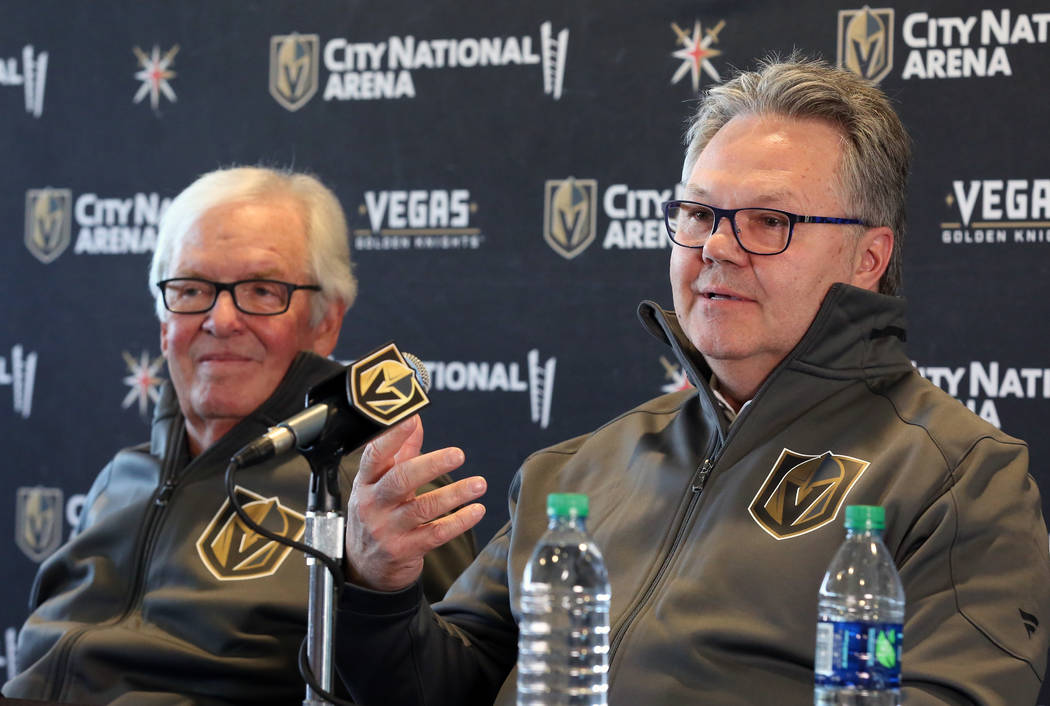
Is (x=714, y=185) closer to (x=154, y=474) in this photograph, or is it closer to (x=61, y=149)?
(x=154, y=474)

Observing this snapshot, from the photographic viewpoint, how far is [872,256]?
206cm

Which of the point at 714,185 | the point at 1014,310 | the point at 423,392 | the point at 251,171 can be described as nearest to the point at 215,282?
the point at 251,171

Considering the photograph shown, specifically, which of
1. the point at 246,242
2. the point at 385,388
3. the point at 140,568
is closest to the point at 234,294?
the point at 246,242

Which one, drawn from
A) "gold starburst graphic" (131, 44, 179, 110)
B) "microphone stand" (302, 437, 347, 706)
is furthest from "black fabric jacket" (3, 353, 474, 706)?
"gold starburst graphic" (131, 44, 179, 110)

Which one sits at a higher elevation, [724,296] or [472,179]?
[472,179]

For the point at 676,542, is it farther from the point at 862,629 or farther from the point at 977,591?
the point at 862,629

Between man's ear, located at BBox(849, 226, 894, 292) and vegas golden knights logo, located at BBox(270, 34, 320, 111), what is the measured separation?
1817 mm

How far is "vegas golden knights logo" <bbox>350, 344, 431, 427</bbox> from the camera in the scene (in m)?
1.38

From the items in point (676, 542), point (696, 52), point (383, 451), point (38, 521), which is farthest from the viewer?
point (38, 521)

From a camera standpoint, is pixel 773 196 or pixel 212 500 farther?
pixel 212 500

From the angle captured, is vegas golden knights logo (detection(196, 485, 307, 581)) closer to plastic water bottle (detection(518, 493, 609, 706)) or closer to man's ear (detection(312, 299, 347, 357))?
man's ear (detection(312, 299, 347, 357))

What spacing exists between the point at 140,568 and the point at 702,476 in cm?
125

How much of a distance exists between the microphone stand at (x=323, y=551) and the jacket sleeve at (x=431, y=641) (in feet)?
1.03

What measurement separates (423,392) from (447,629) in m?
0.74
